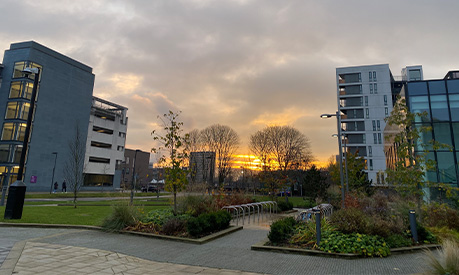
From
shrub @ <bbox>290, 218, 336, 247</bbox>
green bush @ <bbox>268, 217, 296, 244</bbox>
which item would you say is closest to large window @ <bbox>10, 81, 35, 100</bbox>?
green bush @ <bbox>268, 217, 296, 244</bbox>

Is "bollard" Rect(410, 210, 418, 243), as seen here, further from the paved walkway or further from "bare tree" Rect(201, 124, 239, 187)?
"bare tree" Rect(201, 124, 239, 187)

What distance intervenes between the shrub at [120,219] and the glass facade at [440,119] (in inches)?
935

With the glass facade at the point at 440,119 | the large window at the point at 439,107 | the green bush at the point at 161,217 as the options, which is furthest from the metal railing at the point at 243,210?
the large window at the point at 439,107

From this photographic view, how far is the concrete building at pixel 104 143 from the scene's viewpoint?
2263 inches

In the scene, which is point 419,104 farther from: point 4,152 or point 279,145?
point 4,152

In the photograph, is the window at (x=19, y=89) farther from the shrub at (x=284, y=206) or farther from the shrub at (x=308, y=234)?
the shrub at (x=308, y=234)

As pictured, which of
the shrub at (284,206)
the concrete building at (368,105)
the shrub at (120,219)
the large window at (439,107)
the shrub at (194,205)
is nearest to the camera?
the shrub at (120,219)

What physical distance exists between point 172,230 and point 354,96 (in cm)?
6390

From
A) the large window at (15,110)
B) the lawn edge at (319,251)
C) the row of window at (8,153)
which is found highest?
the large window at (15,110)

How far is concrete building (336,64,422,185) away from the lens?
60438 millimetres

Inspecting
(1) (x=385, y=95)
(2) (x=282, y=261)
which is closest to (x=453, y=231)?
(2) (x=282, y=261)

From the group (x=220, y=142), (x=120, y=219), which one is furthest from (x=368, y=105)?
(x=120, y=219)

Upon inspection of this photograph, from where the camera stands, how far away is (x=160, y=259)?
23.3ft

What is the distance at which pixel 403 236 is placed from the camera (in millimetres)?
8633
